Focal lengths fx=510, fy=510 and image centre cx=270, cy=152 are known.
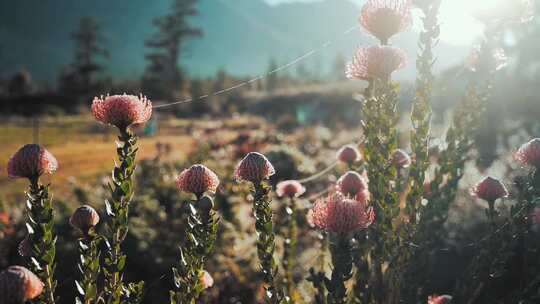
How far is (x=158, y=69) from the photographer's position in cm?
6419

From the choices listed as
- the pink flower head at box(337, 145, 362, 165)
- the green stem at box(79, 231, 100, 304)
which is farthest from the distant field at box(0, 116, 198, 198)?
the green stem at box(79, 231, 100, 304)

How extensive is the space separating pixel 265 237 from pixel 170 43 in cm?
6796

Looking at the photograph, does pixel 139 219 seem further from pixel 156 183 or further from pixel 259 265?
pixel 259 265

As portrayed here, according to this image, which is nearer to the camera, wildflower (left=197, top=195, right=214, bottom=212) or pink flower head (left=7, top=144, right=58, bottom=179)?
pink flower head (left=7, top=144, right=58, bottom=179)

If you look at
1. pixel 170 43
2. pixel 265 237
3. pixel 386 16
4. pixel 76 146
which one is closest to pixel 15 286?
pixel 265 237

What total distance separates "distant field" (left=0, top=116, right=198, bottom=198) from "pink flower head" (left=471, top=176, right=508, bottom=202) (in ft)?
30.5

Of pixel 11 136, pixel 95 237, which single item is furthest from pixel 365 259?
pixel 11 136

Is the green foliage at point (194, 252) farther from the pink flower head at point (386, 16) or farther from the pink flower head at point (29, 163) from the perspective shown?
the pink flower head at point (386, 16)

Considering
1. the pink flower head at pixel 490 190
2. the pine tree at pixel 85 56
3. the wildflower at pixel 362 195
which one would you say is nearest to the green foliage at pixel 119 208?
the wildflower at pixel 362 195

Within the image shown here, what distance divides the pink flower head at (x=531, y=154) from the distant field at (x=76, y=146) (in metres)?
A: 9.52

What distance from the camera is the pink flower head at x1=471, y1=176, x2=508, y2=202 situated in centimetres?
244

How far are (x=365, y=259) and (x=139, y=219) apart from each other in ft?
12.8

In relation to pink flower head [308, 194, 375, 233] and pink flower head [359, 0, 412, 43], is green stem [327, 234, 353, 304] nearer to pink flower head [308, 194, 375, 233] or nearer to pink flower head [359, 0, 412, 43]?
pink flower head [308, 194, 375, 233]

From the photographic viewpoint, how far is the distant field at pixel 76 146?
14.4 m
